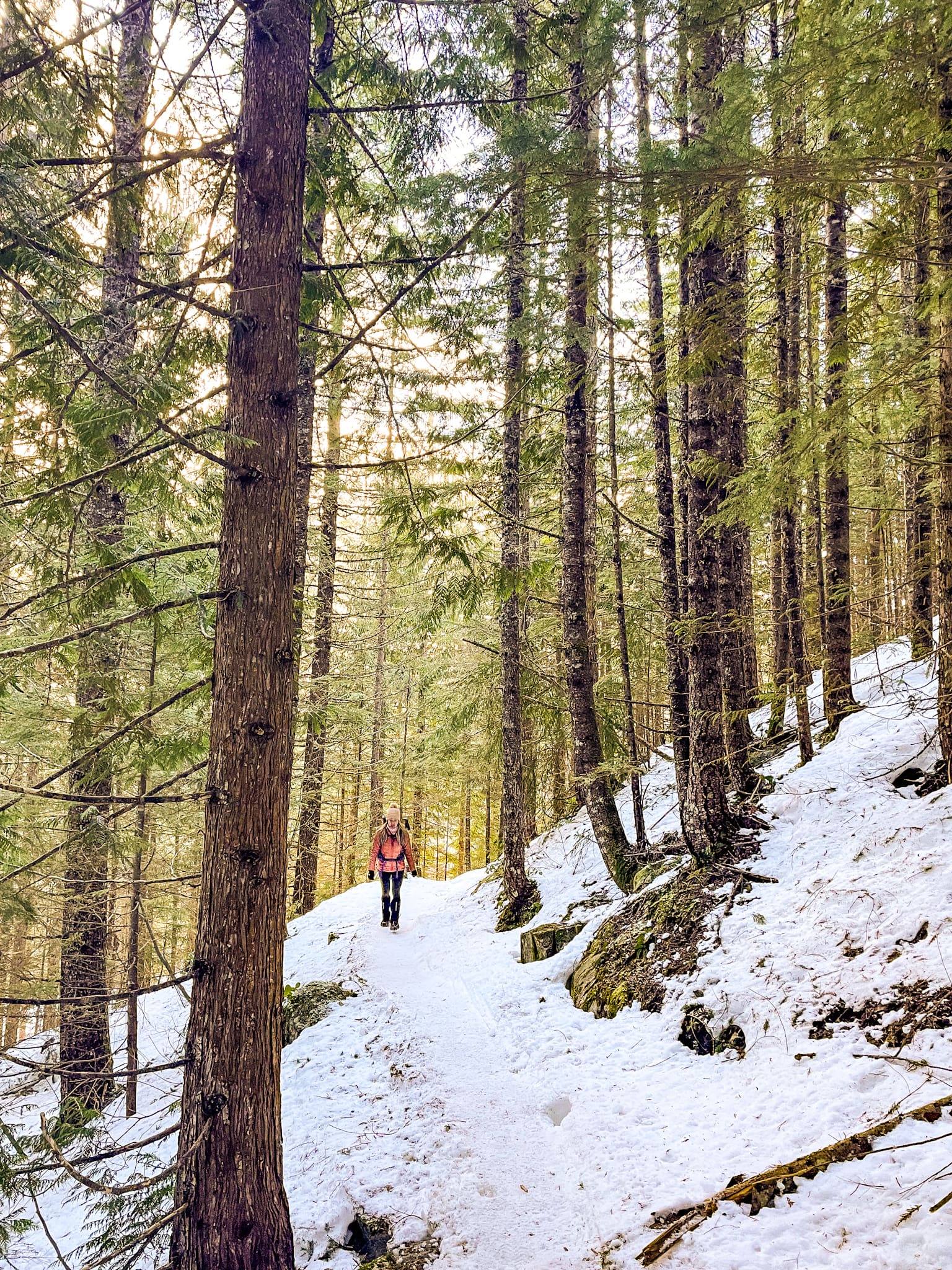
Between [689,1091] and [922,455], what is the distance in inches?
303

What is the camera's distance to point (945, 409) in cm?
511

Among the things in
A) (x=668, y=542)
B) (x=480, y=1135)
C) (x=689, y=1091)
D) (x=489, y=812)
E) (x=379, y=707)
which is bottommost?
(x=489, y=812)

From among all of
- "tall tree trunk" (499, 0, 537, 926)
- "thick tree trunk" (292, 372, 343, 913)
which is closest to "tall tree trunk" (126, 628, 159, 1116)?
"tall tree trunk" (499, 0, 537, 926)

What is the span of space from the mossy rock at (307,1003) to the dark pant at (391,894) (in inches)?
104

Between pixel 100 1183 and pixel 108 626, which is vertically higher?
pixel 108 626

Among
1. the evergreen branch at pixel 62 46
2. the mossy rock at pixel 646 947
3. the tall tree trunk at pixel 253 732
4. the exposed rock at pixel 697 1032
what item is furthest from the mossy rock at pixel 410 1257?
the evergreen branch at pixel 62 46

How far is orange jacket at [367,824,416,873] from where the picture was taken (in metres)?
11.3

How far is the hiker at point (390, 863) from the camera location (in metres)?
11.3

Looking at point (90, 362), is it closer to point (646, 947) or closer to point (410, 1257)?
point (410, 1257)

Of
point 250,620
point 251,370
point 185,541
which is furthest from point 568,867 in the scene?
point 251,370

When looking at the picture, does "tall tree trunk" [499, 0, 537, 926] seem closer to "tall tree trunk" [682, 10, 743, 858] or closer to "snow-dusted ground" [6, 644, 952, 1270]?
"snow-dusted ground" [6, 644, 952, 1270]

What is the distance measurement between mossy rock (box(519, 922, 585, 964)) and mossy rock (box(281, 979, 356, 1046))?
225 centimetres

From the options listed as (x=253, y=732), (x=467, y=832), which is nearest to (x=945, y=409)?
(x=253, y=732)

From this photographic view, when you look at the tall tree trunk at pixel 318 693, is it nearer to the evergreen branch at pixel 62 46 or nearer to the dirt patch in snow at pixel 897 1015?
the evergreen branch at pixel 62 46
